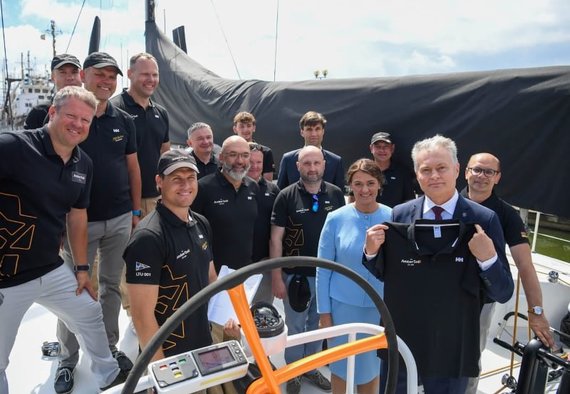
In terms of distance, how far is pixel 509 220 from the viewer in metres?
2.15

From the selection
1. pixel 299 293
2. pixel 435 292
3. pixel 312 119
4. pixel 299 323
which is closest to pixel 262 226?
pixel 299 293

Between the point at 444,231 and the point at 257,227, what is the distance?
1377 mm

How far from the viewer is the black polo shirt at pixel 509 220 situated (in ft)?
6.95

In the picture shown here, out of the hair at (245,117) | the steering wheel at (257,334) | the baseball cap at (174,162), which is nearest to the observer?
the steering wheel at (257,334)

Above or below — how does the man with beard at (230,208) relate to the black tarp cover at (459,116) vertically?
below

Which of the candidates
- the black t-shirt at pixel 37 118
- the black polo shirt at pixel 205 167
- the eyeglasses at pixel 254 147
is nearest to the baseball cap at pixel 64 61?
the black t-shirt at pixel 37 118

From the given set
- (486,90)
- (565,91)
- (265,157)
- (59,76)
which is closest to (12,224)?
(59,76)

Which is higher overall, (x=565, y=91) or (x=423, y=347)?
(x=565, y=91)

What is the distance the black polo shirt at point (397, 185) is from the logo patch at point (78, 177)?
172 centimetres

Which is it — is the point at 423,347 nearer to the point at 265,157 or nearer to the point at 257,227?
the point at 257,227

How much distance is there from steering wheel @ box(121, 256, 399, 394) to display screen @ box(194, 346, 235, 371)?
84 millimetres

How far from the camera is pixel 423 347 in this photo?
166 centimetres

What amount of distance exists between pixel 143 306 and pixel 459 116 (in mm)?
1732

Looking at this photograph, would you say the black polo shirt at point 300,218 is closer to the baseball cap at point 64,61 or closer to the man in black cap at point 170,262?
the man in black cap at point 170,262
